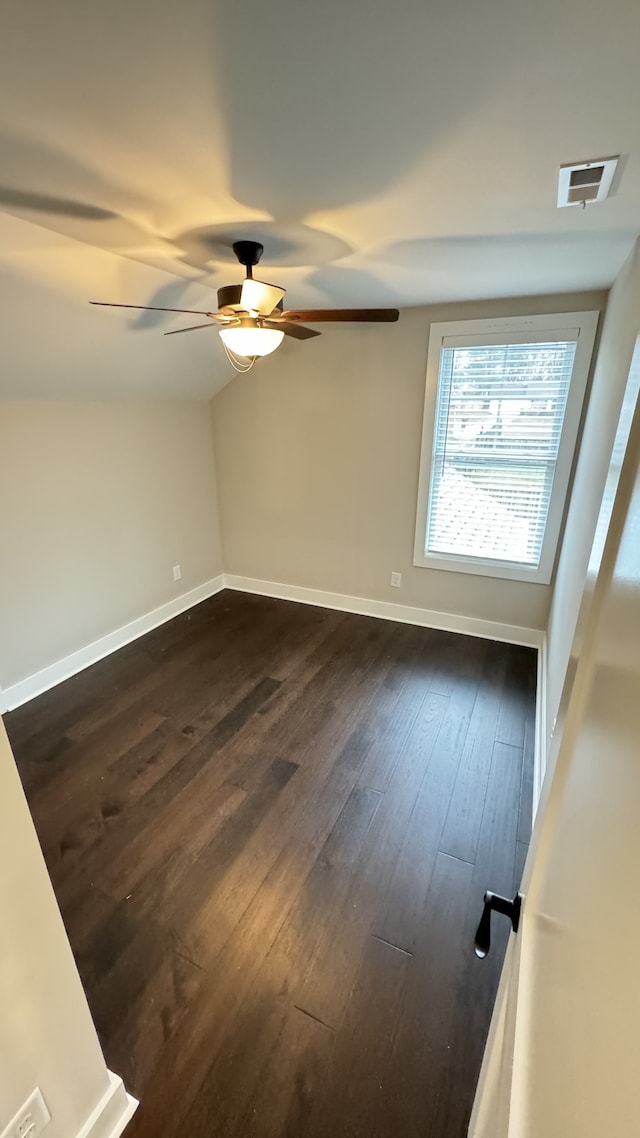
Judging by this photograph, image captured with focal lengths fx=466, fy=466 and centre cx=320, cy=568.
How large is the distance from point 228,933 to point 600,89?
2.45 m

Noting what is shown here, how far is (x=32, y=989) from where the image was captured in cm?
90

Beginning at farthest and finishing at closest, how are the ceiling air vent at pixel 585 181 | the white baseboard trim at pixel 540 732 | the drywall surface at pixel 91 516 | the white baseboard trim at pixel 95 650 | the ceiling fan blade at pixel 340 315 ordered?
the white baseboard trim at pixel 95 650 → the drywall surface at pixel 91 516 → the white baseboard trim at pixel 540 732 → the ceiling fan blade at pixel 340 315 → the ceiling air vent at pixel 585 181

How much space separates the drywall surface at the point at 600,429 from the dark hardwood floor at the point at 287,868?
67 cm

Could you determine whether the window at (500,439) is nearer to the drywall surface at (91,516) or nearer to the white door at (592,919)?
the drywall surface at (91,516)

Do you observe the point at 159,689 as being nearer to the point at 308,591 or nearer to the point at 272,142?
the point at 308,591

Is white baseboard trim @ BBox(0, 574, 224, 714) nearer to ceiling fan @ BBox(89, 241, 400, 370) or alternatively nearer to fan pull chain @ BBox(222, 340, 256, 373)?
fan pull chain @ BBox(222, 340, 256, 373)

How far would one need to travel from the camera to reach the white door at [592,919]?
34 cm

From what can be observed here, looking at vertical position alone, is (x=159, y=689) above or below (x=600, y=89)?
below

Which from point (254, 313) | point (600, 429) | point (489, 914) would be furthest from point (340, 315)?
point (489, 914)

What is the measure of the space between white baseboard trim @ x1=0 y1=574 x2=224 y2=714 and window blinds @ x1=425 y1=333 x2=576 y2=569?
2.10m

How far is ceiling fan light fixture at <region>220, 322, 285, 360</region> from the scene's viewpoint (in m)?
1.91

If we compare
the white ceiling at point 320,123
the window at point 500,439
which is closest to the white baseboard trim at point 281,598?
the window at point 500,439

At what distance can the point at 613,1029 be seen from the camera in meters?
0.34

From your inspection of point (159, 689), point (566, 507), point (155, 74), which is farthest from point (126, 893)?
point (566, 507)
